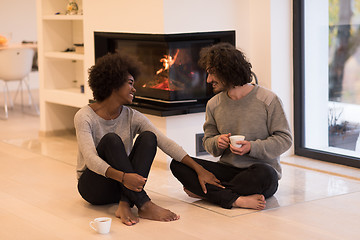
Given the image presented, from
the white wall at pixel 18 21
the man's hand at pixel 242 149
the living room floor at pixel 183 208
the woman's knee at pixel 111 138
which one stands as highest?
the white wall at pixel 18 21

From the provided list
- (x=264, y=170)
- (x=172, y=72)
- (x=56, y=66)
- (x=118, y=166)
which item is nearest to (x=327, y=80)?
(x=172, y=72)

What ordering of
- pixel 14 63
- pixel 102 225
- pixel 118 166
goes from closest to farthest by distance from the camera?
pixel 102 225, pixel 118 166, pixel 14 63

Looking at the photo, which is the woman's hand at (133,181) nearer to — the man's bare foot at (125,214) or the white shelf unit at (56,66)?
the man's bare foot at (125,214)

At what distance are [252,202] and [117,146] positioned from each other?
2.51 feet

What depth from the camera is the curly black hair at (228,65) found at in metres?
3.21

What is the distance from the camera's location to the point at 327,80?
14.7 ft

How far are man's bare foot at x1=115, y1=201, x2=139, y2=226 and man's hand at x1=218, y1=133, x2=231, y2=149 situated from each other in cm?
57

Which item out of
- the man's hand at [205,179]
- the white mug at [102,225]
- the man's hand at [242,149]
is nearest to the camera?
the white mug at [102,225]

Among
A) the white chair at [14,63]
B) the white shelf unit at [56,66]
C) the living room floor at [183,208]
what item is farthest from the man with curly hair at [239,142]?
the white chair at [14,63]

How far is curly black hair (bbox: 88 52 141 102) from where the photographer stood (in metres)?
3.17

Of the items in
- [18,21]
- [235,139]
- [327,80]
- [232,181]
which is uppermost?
[18,21]

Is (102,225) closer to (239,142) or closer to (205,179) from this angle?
(205,179)

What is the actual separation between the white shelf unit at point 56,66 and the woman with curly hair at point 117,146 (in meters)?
2.33

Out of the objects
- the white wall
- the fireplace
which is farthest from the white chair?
the fireplace
